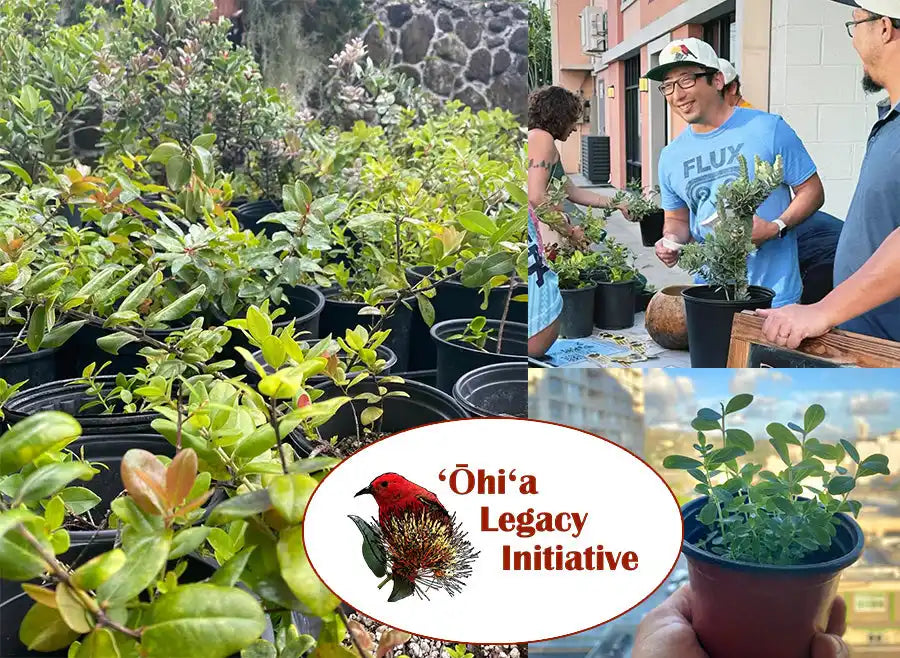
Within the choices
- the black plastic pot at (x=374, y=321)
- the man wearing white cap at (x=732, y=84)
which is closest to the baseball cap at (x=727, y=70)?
the man wearing white cap at (x=732, y=84)

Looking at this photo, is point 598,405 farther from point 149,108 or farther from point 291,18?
point 149,108

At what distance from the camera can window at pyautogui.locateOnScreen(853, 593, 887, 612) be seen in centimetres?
148

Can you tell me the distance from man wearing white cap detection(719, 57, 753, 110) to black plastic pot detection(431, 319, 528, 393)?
535 mm

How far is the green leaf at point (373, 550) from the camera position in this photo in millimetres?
1404

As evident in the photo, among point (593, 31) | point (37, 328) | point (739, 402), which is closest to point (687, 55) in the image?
point (593, 31)

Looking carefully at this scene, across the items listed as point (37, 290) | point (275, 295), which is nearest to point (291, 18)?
point (275, 295)

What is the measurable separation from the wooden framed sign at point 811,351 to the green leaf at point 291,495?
797mm

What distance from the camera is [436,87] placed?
159cm

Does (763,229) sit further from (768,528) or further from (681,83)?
(768,528)

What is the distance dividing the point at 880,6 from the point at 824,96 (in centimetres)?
16

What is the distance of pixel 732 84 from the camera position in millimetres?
1412

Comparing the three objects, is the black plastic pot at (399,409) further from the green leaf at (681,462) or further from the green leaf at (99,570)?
the green leaf at (99,570)

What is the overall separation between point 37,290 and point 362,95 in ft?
2.27

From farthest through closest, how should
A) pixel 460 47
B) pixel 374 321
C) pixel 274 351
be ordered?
pixel 374 321, pixel 460 47, pixel 274 351
